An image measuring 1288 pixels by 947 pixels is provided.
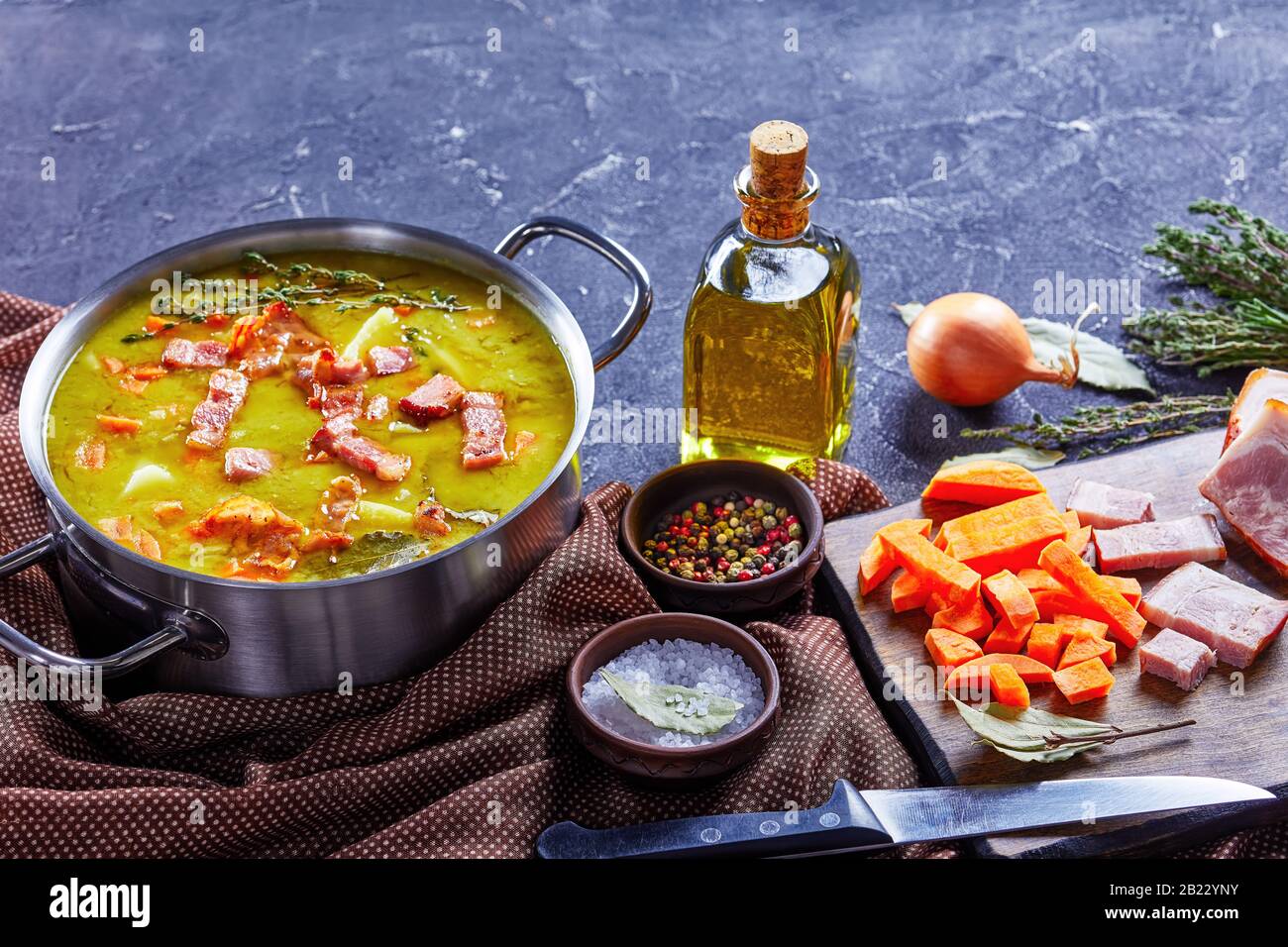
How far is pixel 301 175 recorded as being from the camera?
428 cm

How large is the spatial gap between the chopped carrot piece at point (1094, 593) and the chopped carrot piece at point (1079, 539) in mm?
62

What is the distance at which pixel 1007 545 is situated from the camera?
9.47ft

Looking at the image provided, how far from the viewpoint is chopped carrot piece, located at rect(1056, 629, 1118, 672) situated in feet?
8.82

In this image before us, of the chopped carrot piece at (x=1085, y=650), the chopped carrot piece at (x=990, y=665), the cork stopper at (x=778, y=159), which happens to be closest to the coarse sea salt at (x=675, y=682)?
the chopped carrot piece at (x=990, y=665)

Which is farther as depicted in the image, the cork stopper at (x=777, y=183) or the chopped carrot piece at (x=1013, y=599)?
the cork stopper at (x=777, y=183)

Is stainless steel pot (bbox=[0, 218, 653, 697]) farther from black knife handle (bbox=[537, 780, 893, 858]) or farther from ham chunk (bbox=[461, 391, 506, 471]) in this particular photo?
black knife handle (bbox=[537, 780, 893, 858])

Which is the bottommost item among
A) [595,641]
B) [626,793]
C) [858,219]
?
[626,793]

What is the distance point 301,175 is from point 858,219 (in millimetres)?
1605

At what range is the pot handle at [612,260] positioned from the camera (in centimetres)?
299

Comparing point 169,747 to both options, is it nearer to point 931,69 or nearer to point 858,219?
point 858,219

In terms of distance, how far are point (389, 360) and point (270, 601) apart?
72cm

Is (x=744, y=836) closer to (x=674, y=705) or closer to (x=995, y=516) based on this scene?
(x=674, y=705)

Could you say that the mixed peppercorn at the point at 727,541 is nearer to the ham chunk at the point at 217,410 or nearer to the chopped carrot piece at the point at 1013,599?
the chopped carrot piece at the point at 1013,599

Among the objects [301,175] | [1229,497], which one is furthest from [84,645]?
[1229,497]
